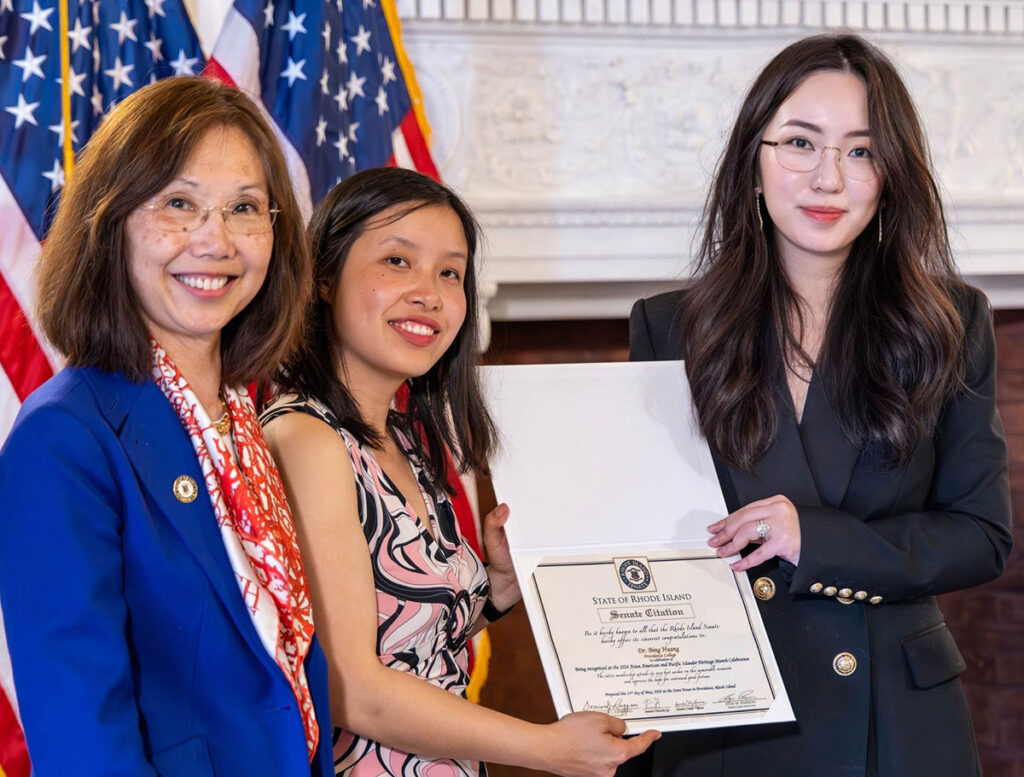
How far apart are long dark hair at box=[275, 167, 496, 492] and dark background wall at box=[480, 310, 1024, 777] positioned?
167 centimetres

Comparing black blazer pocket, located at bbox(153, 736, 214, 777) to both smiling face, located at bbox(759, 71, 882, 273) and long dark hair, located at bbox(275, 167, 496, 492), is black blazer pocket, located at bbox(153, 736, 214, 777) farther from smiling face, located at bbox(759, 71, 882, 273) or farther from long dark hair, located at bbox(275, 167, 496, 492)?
smiling face, located at bbox(759, 71, 882, 273)

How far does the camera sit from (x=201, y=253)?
1.33 m

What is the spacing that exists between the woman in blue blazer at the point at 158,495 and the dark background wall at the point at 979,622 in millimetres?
2194

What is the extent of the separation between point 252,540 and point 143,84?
1.52 meters

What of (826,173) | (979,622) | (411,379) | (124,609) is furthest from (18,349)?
(979,622)

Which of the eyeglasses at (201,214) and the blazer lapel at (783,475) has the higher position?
the eyeglasses at (201,214)

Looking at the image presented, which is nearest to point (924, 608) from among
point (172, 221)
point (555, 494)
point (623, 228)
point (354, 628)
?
point (555, 494)

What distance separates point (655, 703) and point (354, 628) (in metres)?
0.42

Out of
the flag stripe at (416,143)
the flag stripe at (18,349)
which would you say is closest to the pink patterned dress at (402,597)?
the flag stripe at (18,349)

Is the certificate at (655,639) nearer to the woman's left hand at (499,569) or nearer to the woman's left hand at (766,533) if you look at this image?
the woman's left hand at (766,533)

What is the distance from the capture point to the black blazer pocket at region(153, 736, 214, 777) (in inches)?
48.3

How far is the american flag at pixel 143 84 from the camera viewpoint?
2.37 meters

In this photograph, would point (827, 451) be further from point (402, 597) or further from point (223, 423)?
point (223, 423)

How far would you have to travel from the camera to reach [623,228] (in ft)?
10.8
